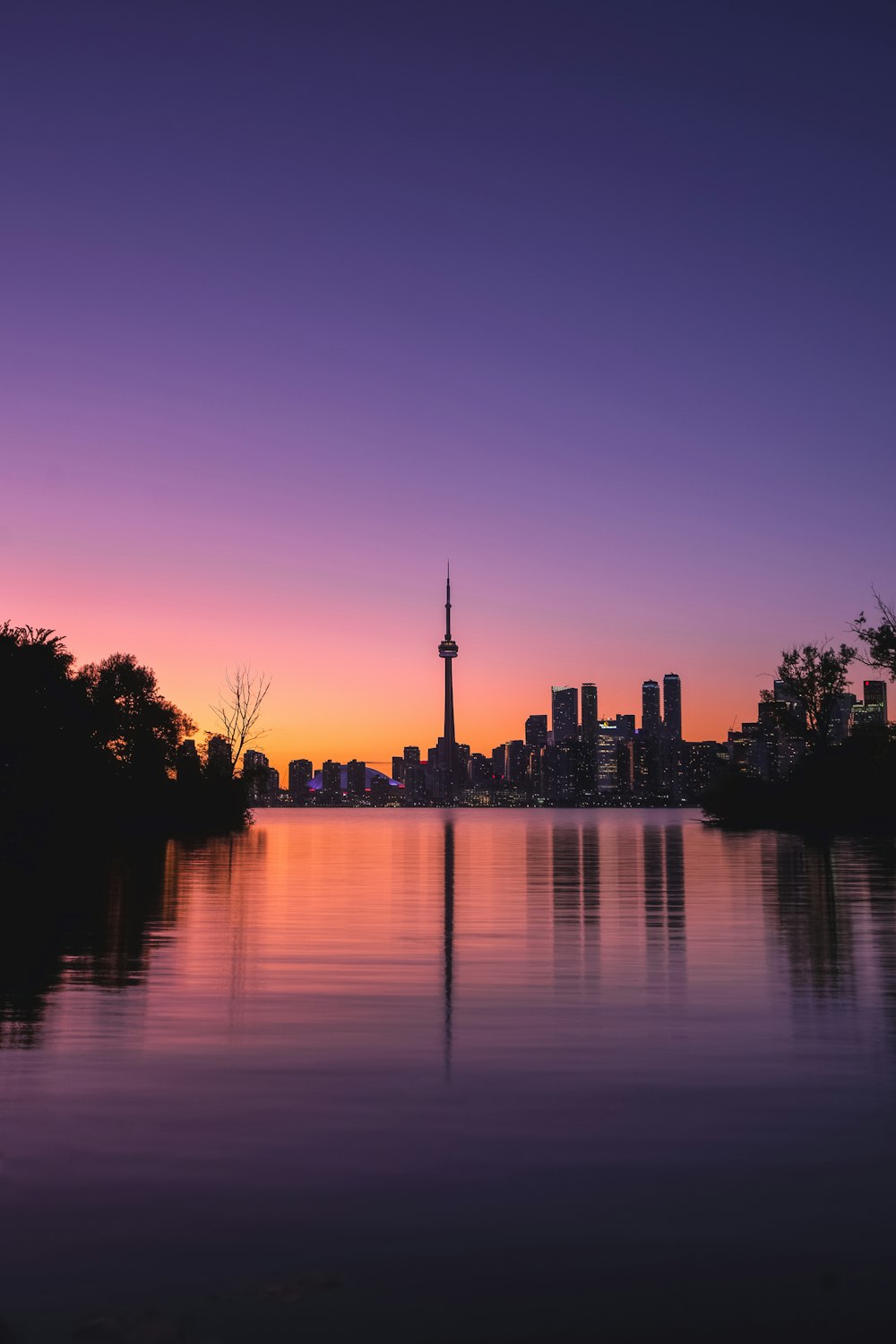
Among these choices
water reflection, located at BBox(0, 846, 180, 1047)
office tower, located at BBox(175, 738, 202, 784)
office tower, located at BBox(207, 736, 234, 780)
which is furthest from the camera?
office tower, located at BBox(207, 736, 234, 780)

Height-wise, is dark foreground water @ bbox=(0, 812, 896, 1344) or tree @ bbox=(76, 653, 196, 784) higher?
tree @ bbox=(76, 653, 196, 784)

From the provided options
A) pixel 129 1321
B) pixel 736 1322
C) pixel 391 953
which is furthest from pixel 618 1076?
pixel 391 953

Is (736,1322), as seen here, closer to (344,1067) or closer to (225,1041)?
(344,1067)

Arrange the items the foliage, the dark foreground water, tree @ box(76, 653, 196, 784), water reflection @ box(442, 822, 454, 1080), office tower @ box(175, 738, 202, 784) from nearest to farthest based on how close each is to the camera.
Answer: the dark foreground water → water reflection @ box(442, 822, 454, 1080) → the foliage → tree @ box(76, 653, 196, 784) → office tower @ box(175, 738, 202, 784)

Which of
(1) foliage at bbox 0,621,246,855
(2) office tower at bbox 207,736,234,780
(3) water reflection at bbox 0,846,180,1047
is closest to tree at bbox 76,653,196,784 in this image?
(1) foliage at bbox 0,621,246,855

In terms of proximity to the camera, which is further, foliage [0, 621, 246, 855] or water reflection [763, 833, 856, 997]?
foliage [0, 621, 246, 855]

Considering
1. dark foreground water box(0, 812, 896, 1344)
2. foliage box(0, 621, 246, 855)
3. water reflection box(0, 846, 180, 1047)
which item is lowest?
dark foreground water box(0, 812, 896, 1344)

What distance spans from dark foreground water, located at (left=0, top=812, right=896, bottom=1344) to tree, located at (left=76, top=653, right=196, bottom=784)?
2393 inches

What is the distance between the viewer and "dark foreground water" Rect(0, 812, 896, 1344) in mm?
5926

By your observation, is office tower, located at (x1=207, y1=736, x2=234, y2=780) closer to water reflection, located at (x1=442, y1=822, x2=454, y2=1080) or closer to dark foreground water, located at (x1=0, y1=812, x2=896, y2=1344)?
water reflection, located at (x1=442, y1=822, x2=454, y2=1080)

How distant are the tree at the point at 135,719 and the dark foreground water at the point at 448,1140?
199ft

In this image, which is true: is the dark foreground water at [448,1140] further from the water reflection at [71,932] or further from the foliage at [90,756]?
the foliage at [90,756]

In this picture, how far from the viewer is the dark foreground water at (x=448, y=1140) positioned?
593 centimetres

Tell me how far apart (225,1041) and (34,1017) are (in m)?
2.69
